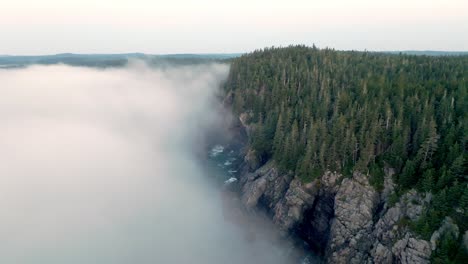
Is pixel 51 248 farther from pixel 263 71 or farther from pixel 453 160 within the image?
pixel 263 71

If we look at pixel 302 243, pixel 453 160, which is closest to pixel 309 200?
pixel 302 243

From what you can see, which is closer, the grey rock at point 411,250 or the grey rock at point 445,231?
the grey rock at point 445,231

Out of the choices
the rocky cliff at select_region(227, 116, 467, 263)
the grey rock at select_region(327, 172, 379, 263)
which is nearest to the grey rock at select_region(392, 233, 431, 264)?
the rocky cliff at select_region(227, 116, 467, 263)

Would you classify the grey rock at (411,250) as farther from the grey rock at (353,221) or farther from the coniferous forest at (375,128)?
the grey rock at (353,221)

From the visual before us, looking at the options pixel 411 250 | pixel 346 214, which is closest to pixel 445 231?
pixel 411 250

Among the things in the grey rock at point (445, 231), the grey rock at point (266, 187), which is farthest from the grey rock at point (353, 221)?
the grey rock at point (266, 187)

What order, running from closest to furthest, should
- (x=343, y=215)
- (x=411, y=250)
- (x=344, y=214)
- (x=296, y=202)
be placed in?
(x=411, y=250), (x=344, y=214), (x=343, y=215), (x=296, y=202)

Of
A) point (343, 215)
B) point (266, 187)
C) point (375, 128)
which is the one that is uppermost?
point (375, 128)

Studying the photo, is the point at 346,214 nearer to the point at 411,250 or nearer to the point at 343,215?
the point at 343,215
